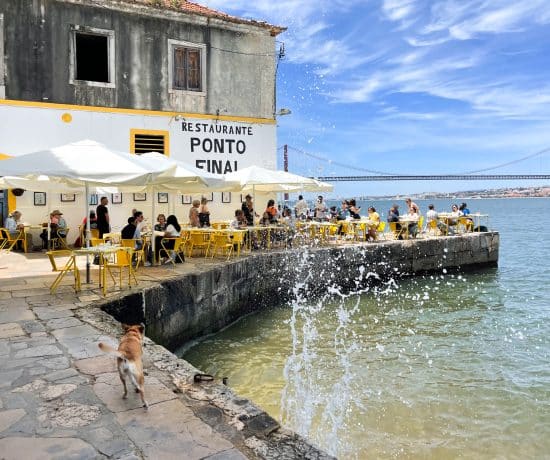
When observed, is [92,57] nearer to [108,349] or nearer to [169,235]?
[169,235]

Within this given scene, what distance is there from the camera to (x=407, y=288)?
15484mm

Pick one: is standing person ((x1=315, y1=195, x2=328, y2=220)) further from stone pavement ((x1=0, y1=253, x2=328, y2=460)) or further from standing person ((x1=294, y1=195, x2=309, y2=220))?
stone pavement ((x1=0, y1=253, x2=328, y2=460))

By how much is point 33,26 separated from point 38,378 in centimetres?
1335

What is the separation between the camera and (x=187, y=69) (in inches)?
655

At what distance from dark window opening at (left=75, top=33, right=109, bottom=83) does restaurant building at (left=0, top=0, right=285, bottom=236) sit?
0.13 feet

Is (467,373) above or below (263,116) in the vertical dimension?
below

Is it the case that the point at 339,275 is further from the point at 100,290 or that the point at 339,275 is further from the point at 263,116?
the point at 100,290

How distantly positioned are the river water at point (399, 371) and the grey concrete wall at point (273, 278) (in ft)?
1.56

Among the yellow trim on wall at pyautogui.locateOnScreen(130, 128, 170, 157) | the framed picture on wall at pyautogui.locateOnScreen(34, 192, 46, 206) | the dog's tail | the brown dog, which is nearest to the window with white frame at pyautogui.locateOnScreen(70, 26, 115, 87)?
the yellow trim on wall at pyautogui.locateOnScreen(130, 128, 170, 157)

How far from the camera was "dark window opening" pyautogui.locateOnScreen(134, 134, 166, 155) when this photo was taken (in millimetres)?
15938

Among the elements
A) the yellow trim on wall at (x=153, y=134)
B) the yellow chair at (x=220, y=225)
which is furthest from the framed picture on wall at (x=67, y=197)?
the yellow chair at (x=220, y=225)

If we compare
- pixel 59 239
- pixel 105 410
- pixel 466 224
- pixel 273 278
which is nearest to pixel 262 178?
pixel 273 278

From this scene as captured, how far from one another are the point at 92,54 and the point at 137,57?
2683 millimetres

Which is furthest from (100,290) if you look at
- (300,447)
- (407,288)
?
(407,288)
